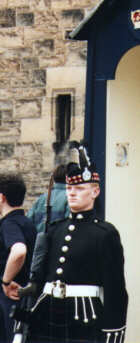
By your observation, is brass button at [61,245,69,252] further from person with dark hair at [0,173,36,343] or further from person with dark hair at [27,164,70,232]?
person with dark hair at [27,164,70,232]

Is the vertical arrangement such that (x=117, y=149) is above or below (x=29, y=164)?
above

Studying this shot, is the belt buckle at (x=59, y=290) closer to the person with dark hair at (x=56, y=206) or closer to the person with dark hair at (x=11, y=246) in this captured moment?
the person with dark hair at (x=11, y=246)

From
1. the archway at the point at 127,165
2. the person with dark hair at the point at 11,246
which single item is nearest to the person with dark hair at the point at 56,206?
the archway at the point at 127,165

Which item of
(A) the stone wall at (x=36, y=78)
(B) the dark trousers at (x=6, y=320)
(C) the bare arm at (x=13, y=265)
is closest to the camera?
(C) the bare arm at (x=13, y=265)

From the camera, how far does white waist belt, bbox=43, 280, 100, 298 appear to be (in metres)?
5.59

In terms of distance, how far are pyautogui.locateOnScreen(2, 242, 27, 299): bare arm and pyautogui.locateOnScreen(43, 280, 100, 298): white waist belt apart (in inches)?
26.0

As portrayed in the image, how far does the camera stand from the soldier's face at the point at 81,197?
5727 mm

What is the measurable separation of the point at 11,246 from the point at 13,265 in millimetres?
112

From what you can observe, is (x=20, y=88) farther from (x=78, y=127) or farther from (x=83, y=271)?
(x=83, y=271)

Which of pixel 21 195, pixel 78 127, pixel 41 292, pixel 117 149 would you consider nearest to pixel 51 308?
pixel 41 292

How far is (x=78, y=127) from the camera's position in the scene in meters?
10.6

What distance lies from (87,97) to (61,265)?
1.62m

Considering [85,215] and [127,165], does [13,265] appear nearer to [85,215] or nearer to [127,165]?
[85,215]

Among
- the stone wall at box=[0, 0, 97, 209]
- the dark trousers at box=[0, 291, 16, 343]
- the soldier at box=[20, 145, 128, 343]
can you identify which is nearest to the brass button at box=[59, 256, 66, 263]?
the soldier at box=[20, 145, 128, 343]
